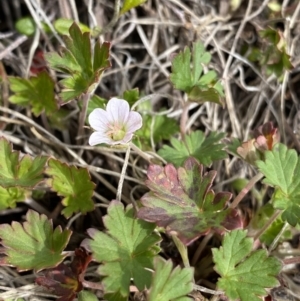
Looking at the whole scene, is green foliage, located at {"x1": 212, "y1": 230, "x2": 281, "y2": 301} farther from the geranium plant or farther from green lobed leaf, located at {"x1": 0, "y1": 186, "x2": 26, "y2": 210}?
green lobed leaf, located at {"x1": 0, "y1": 186, "x2": 26, "y2": 210}

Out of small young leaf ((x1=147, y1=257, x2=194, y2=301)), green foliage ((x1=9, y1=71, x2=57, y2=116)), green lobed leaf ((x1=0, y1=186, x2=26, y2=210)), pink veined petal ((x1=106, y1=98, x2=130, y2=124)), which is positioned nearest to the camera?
→ small young leaf ((x1=147, y1=257, x2=194, y2=301))

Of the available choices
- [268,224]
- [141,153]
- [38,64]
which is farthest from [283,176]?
[38,64]

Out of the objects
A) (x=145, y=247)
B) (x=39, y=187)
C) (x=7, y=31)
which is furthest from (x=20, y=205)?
(x=7, y=31)

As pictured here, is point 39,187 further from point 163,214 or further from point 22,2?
point 22,2

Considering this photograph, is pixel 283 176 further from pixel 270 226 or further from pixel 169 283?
pixel 169 283

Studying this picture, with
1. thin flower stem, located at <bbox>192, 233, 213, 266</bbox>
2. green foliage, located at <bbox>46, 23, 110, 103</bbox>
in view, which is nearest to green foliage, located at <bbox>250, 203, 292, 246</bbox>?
thin flower stem, located at <bbox>192, 233, 213, 266</bbox>

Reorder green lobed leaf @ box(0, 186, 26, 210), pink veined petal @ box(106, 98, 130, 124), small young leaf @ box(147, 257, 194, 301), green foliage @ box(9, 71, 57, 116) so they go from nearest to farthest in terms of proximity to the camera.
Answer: small young leaf @ box(147, 257, 194, 301) < pink veined petal @ box(106, 98, 130, 124) < green lobed leaf @ box(0, 186, 26, 210) < green foliage @ box(9, 71, 57, 116)

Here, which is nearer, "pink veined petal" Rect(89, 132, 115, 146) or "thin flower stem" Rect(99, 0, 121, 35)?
"pink veined petal" Rect(89, 132, 115, 146)
